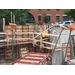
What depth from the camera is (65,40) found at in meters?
11.2

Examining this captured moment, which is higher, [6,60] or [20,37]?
[20,37]

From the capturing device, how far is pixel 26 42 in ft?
41.8

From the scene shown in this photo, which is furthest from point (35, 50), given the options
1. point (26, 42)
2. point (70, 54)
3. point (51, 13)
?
point (51, 13)

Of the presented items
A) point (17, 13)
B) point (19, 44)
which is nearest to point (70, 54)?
point (19, 44)

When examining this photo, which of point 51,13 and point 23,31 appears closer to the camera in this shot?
point 23,31

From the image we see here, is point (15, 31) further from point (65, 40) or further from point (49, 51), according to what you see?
point (65, 40)

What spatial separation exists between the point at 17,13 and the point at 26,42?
5.76m

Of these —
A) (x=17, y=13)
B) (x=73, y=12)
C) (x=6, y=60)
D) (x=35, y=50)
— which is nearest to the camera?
(x=6, y=60)

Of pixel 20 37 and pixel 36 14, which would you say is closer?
pixel 20 37

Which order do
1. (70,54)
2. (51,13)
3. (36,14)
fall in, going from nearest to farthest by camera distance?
(70,54) < (36,14) < (51,13)

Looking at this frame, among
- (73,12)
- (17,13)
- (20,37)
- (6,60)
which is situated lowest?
Answer: (6,60)

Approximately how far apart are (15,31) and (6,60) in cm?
380

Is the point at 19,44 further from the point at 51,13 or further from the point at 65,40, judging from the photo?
the point at 51,13

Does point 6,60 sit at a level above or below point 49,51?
below
